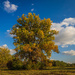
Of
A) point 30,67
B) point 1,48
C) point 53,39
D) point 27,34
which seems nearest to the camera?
point 30,67

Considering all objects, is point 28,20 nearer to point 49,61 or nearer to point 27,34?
point 27,34

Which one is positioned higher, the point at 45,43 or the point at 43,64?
the point at 45,43

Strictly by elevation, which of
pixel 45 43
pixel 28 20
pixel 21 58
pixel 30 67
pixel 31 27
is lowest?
pixel 30 67

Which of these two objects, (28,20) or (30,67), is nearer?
(30,67)

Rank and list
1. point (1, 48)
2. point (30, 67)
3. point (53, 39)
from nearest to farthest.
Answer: point (30, 67)
point (53, 39)
point (1, 48)

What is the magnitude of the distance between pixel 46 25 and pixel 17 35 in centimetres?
836

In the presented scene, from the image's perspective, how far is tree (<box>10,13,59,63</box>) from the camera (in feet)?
85.8

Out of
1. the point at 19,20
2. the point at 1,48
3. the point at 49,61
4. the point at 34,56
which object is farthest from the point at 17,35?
the point at 1,48

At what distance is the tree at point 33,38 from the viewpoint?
26.2 metres

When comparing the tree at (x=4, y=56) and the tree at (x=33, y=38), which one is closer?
the tree at (x=33, y=38)

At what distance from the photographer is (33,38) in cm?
2780

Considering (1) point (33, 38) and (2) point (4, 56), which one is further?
(2) point (4, 56)

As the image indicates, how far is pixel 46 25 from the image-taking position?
29297 mm

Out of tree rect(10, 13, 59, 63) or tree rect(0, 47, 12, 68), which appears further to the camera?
tree rect(0, 47, 12, 68)
